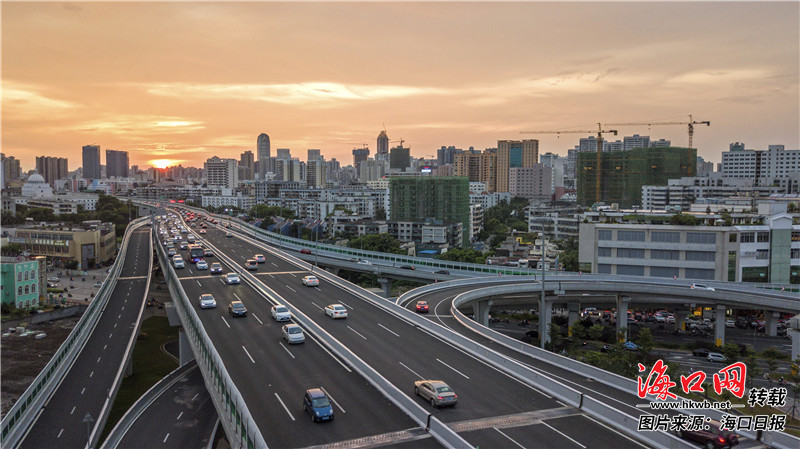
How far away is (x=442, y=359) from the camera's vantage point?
91.4 feet

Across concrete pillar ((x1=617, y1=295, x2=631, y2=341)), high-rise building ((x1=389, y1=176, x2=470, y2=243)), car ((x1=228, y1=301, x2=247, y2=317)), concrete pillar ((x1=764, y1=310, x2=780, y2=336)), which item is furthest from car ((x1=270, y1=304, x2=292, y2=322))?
high-rise building ((x1=389, y1=176, x2=470, y2=243))

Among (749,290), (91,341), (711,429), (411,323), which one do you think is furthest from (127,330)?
(749,290)

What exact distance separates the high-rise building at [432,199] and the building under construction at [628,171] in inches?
1991

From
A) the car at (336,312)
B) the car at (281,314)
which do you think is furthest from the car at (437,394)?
the car at (281,314)

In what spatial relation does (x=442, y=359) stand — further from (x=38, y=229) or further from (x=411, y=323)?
(x=38, y=229)

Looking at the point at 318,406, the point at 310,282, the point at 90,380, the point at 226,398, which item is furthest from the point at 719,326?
the point at 90,380

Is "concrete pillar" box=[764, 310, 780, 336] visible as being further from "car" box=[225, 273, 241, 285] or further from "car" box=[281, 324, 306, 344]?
"car" box=[225, 273, 241, 285]

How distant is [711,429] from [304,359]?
1763 cm

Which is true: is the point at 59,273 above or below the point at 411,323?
below

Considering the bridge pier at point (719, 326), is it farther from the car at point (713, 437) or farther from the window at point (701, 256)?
the car at point (713, 437)

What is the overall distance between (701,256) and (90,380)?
65.1 m

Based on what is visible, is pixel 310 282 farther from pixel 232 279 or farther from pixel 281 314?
pixel 281 314

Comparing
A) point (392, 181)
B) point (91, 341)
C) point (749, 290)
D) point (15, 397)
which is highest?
point (392, 181)

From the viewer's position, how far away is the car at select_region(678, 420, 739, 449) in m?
18.3
